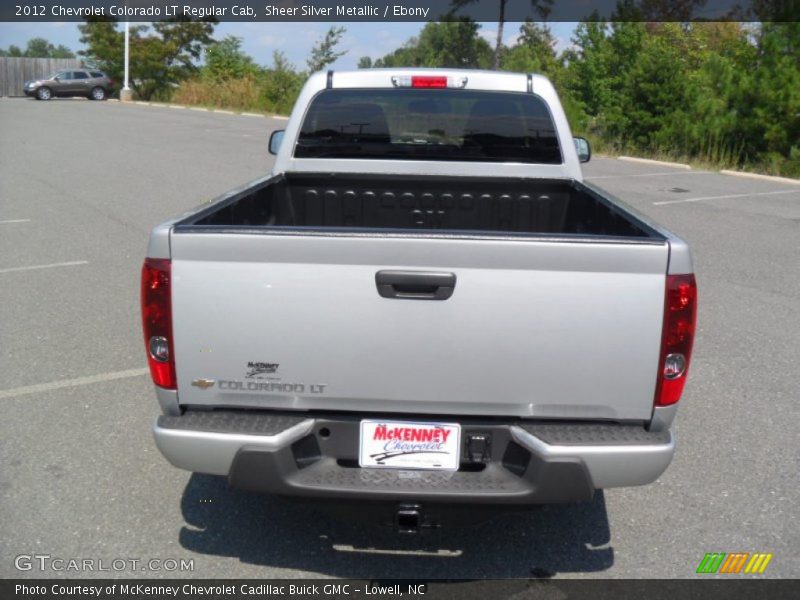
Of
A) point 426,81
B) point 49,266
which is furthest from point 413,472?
point 49,266

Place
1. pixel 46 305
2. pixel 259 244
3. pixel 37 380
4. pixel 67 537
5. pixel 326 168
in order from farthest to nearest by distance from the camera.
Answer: pixel 46 305, pixel 37 380, pixel 326 168, pixel 67 537, pixel 259 244

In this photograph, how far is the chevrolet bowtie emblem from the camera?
124 inches

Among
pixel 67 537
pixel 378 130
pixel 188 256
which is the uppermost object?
pixel 378 130

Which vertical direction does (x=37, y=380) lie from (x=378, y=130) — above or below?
below

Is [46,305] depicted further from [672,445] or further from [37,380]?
[672,445]

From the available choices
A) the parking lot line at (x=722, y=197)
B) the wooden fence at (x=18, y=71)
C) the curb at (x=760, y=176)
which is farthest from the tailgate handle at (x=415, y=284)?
the wooden fence at (x=18, y=71)

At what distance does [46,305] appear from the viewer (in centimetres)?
731

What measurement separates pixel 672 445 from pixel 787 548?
3.69 feet

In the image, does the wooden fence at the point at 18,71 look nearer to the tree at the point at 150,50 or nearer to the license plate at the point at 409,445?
the tree at the point at 150,50

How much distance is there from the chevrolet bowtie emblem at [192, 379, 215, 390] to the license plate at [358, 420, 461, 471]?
57 cm

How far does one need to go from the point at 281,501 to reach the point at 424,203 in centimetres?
192

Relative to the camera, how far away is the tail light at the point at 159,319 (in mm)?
3086

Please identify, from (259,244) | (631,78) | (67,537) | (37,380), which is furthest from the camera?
(631,78)

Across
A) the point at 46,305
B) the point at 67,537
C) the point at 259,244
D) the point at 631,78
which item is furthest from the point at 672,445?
the point at 631,78
